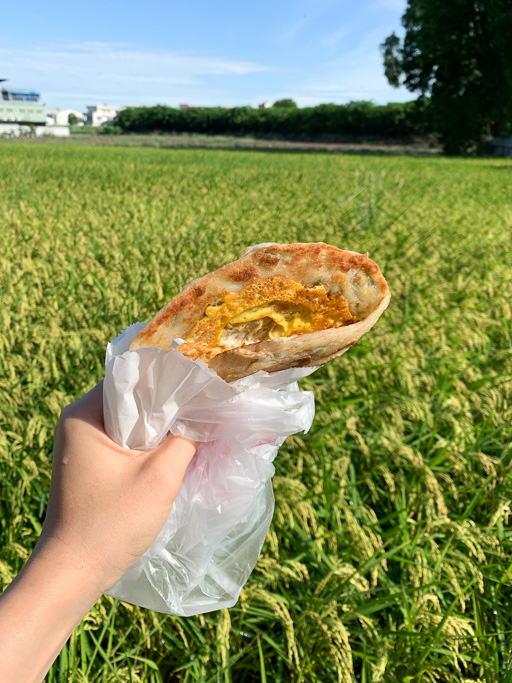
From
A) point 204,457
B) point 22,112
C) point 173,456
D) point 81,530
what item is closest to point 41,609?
point 81,530

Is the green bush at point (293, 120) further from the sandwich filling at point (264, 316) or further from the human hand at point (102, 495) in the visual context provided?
the human hand at point (102, 495)

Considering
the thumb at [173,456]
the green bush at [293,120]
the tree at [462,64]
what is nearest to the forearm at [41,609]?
the thumb at [173,456]

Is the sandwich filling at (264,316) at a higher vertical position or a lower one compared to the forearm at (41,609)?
higher

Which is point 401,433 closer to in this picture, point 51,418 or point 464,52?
point 51,418

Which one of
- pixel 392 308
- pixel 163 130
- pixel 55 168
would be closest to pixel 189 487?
pixel 392 308

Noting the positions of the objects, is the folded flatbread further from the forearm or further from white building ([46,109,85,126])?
white building ([46,109,85,126])

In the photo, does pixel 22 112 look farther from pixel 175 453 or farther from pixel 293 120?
pixel 175 453
